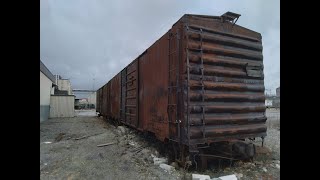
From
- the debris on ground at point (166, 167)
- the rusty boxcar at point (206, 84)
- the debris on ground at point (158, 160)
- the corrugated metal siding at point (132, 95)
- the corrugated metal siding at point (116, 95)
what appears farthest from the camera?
the corrugated metal siding at point (116, 95)

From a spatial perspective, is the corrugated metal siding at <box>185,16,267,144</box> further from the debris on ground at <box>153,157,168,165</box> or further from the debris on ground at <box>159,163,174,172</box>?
the debris on ground at <box>153,157,168,165</box>

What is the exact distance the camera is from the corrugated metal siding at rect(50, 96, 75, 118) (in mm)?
32188

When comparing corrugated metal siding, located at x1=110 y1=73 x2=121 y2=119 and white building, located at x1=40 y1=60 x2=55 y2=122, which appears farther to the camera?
white building, located at x1=40 y1=60 x2=55 y2=122

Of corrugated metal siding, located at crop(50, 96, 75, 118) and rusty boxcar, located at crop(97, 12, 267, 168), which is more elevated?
rusty boxcar, located at crop(97, 12, 267, 168)

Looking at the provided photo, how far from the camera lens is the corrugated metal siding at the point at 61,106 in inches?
1267

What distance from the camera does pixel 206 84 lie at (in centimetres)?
618

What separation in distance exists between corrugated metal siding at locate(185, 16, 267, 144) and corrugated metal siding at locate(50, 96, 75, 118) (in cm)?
2949

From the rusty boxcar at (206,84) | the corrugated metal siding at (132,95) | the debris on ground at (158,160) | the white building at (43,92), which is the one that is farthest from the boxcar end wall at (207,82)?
the white building at (43,92)

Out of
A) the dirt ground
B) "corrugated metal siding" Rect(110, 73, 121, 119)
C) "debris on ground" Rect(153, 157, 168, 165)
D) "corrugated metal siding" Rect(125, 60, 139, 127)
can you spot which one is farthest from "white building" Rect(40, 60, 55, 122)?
"debris on ground" Rect(153, 157, 168, 165)

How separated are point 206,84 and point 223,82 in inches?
22.3

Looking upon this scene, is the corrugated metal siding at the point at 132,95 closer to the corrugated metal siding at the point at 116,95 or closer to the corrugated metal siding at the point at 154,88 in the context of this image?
the corrugated metal siding at the point at 154,88

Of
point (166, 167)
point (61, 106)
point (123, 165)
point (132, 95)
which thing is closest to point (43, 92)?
point (61, 106)

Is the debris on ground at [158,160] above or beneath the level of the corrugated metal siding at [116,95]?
beneath
